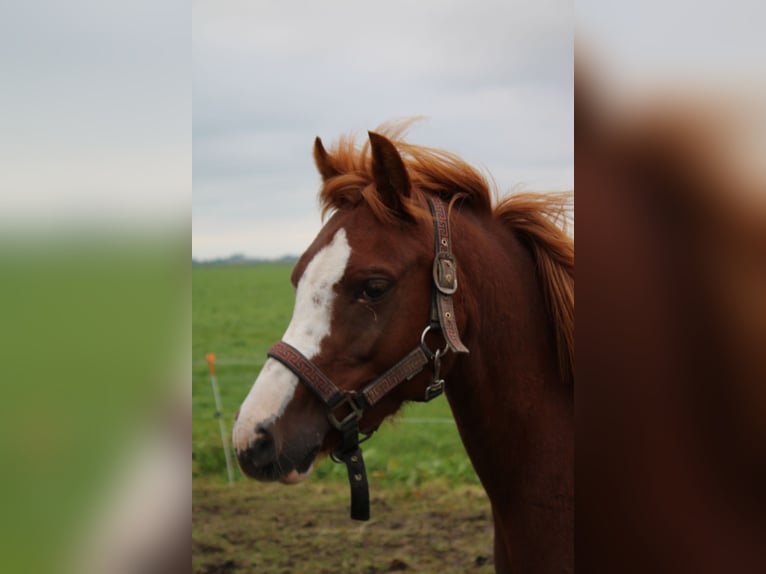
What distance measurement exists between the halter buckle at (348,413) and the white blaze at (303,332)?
134mm

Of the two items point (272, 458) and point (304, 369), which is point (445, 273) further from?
point (272, 458)

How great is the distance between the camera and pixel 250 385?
6.94m

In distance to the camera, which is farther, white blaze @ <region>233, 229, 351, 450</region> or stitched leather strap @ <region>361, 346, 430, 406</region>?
stitched leather strap @ <region>361, 346, 430, 406</region>

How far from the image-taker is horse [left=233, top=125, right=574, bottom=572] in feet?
5.79

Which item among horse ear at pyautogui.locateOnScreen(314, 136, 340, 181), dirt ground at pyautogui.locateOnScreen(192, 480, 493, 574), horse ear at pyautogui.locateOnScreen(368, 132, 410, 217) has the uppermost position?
horse ear at pyautogui.locateOnScreen(314, 136, 340, 181)

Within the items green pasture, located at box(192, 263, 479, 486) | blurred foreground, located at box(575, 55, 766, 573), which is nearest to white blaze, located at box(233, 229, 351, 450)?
Result: green pasture, located at box(192, 263, 479, 486)

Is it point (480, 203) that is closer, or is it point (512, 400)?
point (512, 400)

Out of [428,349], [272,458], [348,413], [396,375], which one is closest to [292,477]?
[272,458]

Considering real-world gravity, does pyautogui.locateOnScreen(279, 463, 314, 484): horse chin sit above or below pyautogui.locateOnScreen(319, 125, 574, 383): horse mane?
below

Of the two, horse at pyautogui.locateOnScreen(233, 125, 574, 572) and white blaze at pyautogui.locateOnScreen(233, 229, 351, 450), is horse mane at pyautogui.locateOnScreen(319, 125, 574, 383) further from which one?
white blaze at pyautogui.locateOnScreen(233, 229, 351, 450)

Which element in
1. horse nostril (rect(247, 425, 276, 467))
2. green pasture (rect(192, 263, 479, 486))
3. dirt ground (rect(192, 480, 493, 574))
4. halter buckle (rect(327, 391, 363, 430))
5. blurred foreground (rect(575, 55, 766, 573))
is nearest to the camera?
blurred foreground (rect(575, 55, 766, 573))

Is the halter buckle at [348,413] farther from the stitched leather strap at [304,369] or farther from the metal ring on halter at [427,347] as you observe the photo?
the metal ring on halter at [427,347]

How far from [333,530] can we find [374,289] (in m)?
3.20

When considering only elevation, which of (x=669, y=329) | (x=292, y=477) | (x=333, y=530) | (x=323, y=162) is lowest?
(x=333, y=530)
